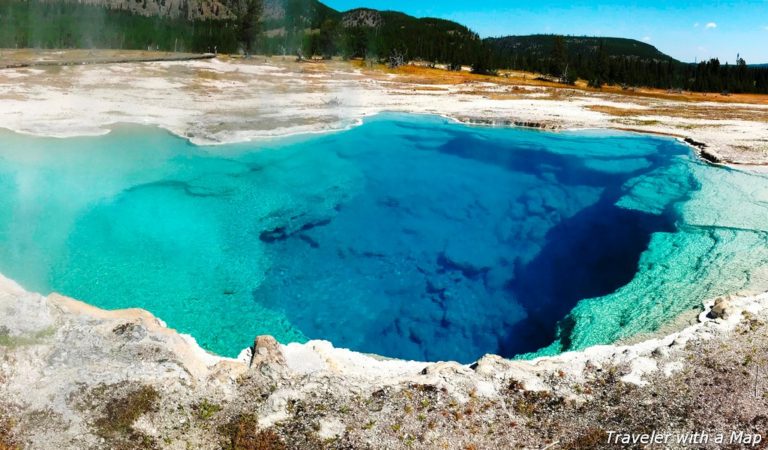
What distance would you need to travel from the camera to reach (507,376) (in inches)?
274

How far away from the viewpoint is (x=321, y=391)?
654 centimetres

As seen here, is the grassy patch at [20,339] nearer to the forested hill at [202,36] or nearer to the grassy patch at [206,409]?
A: the grassy patch at [206,409]

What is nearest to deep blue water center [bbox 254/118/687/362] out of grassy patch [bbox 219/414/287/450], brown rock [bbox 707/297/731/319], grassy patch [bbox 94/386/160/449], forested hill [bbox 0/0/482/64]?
brown rock [bbox 707/297/731/319]

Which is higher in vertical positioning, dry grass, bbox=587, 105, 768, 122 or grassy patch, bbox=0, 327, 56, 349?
dry grass, bbox=587, 105, 768, 122

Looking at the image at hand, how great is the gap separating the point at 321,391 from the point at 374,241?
25.3 ft

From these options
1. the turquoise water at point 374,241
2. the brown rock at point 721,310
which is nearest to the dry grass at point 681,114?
the turquoise water at point 374,241

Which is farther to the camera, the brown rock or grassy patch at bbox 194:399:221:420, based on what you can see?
the brown rock

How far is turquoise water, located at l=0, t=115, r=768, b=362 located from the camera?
33.0 ft

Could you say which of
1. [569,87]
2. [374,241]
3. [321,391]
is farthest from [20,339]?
[569,87]

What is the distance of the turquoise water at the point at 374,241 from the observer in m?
10.1

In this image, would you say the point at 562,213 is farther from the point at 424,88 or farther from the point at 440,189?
the point at 424,88

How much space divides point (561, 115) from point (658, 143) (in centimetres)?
794

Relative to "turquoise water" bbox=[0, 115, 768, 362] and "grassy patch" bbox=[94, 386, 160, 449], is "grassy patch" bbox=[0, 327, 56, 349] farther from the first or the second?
"turquoise water" bbox=[0, 115, 768, 362]

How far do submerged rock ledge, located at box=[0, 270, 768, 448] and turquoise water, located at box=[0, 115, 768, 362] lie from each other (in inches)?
71.4
